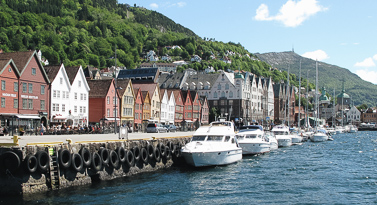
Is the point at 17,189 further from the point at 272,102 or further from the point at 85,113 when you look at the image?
the point at 272,102

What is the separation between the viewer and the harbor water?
2260 cm

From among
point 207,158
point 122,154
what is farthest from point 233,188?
point 122,154

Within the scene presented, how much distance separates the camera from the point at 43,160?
906 inches

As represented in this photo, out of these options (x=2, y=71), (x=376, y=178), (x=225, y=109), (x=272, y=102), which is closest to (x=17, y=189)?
(x=376, y=178)

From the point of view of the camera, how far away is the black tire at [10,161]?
21.5 metres

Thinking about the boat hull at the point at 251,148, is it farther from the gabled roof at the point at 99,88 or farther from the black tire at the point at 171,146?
the gabled roof at the point at 99,88

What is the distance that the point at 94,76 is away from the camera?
129875 mm

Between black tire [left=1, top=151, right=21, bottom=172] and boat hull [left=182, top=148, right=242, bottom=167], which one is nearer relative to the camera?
black tire [left=1, top=151, right=21, bottom=172]

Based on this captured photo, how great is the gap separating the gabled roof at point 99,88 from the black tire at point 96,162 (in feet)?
161

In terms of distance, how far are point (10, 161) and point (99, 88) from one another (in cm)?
5606

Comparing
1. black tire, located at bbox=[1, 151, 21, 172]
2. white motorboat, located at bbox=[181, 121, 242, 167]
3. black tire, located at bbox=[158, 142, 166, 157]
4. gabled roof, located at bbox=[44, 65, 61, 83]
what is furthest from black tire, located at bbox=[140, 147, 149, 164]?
gabled roof, located at bbox=[44, 65, 61, 83]

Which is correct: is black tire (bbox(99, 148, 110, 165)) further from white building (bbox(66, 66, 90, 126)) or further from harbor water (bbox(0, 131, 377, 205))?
white building (bbox(66, 66, 90, 126))

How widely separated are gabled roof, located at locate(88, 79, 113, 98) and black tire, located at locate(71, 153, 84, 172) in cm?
5057

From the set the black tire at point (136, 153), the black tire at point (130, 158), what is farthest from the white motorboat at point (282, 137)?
the black tire at point (130, 158)
